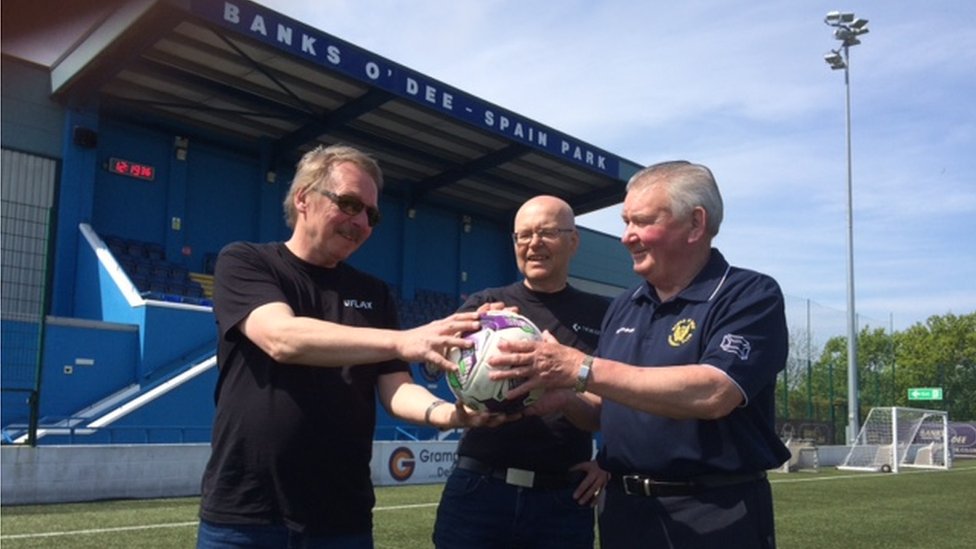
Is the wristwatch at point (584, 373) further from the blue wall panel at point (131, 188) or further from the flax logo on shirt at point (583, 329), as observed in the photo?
the blue wall panel at point (131, 188)

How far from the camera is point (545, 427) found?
405 centimetres

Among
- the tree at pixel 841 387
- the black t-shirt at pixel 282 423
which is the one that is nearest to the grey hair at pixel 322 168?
the black t-shirt at pixel 282 423

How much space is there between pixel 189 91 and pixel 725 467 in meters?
22.3

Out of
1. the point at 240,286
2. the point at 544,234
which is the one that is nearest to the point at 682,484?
the point at 544,234

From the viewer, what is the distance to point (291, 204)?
3375 millimetres

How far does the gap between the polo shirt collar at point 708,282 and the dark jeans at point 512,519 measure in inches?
42.8

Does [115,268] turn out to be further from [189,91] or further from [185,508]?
[185,508]

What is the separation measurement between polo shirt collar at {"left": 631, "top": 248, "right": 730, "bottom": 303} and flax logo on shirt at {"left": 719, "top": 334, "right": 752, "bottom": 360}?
24 cm

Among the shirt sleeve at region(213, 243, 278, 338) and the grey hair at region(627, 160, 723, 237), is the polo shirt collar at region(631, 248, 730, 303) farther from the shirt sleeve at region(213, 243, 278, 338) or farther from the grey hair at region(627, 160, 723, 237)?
the shirt sleeve at region(213, 243, 278, 338)

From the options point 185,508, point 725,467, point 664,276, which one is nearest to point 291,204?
point 664,276

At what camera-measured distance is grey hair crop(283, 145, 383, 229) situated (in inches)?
129

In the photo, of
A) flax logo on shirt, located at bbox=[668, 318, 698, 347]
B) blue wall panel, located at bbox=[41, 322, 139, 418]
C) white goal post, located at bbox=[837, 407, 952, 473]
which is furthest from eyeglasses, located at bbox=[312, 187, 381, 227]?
white goal post, located at bbox=[837, 407, 952, 473]

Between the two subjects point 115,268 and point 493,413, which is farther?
point 115,268

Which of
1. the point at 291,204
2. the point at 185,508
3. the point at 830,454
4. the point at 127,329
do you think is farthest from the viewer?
the point at 830,454
